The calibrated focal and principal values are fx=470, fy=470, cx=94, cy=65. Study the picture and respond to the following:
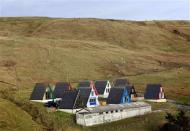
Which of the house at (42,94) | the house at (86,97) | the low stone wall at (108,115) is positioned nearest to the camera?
the low stone wall at (108,115)

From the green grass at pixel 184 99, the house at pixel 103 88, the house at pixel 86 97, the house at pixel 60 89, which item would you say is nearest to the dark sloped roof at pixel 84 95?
the house at pixel 86 97

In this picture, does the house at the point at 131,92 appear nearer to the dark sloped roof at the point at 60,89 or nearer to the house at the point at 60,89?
the house at the point at 60,89

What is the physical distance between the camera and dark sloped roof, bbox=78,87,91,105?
64.9 meters

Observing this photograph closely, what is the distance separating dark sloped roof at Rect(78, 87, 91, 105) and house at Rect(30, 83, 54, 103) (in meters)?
7.74

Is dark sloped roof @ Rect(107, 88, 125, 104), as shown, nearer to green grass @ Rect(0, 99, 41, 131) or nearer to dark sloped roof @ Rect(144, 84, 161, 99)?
dark sloped roof @ Rect(144, 84, 161, 99)

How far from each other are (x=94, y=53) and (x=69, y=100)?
64.5 meters

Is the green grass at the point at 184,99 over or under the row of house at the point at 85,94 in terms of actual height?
under

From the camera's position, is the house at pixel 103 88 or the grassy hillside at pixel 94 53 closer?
the house at pixel 103 88

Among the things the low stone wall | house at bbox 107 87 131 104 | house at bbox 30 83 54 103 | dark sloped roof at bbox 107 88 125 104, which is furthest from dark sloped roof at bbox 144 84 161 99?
house at bbox 30 83 54 103

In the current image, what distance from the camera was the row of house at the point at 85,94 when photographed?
210 feet

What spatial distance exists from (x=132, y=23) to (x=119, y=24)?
11673mm

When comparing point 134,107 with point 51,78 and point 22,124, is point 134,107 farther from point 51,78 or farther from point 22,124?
point 51,78

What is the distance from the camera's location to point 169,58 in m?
137

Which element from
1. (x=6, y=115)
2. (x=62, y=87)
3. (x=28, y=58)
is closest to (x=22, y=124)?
(x=6, y=115)
